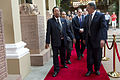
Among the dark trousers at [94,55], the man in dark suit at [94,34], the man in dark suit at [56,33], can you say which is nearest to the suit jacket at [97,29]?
the man in dark suit at [94,34]

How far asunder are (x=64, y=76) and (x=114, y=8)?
2062 cm

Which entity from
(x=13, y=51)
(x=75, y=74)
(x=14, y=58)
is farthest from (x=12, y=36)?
(x=75, y=74)

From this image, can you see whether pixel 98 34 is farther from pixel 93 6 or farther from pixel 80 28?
pixel 80 28

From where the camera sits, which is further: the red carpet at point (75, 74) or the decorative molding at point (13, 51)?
the red carpet at point (75, 74)

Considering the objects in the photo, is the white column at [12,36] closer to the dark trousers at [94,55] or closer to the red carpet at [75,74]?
the red carpet at [75,74]

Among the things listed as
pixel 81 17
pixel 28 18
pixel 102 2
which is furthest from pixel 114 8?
pixel 28 18

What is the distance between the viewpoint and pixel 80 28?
615 cm

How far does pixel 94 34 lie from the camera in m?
4.13

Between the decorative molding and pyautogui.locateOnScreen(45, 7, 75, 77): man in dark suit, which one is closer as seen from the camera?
the decorative molding

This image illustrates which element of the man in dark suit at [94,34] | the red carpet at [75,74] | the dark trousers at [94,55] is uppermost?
the man in dark suit at [94,34]

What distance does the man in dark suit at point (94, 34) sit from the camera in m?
3.93

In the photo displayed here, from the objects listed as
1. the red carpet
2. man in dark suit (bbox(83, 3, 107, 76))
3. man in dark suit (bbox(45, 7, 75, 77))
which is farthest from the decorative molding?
man in dark suit (bbox(83, 3, 107, 76))

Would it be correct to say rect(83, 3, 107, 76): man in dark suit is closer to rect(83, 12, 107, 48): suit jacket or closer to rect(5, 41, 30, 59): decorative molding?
rect(83, 12, 107, 48): suit jacket

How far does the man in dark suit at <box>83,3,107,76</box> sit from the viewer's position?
3.93 meters
